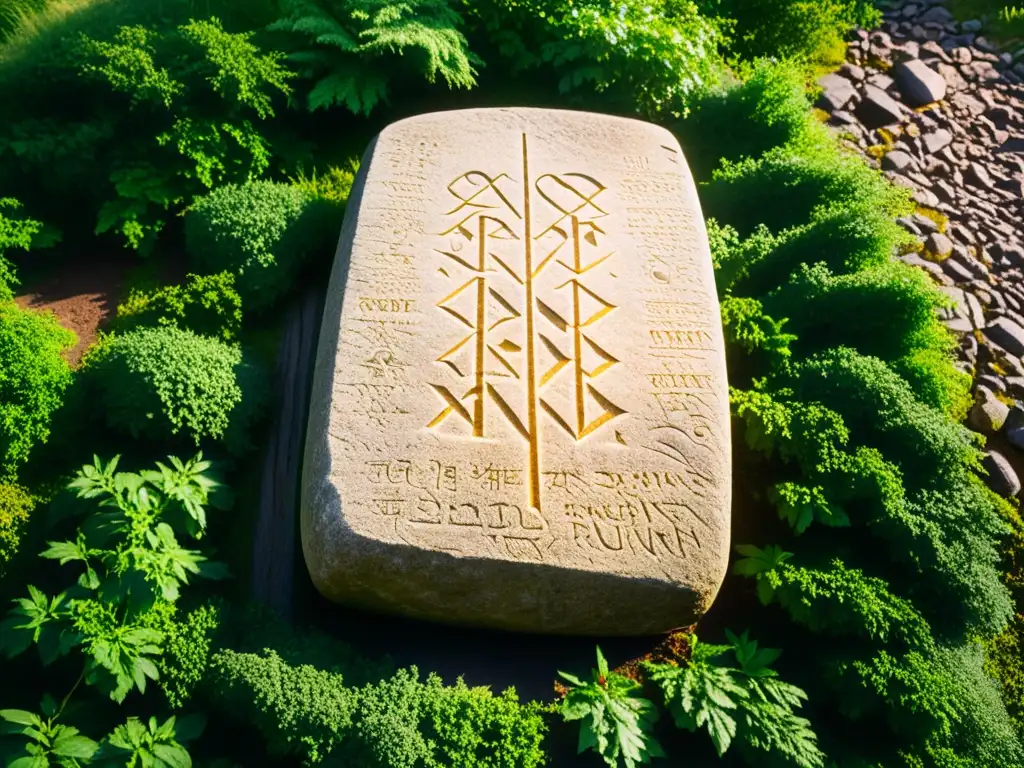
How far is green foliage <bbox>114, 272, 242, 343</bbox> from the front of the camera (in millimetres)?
4266

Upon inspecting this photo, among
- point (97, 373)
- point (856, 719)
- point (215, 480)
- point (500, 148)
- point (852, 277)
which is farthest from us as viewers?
point (500, 148)

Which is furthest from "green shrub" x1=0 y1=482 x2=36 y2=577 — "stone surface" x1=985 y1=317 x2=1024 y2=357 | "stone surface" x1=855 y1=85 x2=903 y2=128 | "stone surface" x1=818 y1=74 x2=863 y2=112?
"stone surface" x1=855 y1=85 x2=903 y2=128

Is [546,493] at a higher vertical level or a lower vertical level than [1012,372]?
higher

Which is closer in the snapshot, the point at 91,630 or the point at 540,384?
Answer: the point at 91,630

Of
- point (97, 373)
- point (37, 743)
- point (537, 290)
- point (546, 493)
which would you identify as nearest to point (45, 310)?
point (97, 373)

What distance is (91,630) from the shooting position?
308 centimetres

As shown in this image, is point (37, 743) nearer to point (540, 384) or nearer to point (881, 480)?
point (540, 384)

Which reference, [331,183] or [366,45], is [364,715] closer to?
[331,183]

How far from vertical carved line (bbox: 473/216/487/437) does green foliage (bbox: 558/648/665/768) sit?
115 cm

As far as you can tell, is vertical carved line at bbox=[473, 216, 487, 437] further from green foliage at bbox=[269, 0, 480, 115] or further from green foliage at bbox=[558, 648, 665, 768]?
green foliage at bbox=[269, 0, 480, 115]

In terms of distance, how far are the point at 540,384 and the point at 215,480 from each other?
1607 mm

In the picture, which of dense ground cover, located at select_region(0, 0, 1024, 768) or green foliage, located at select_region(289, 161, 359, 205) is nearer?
dense ground cover, located at select_region(0, 0, 1024, 768)

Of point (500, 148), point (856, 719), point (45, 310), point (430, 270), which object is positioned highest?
point (500, 148)

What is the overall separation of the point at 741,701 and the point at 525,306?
213cm
